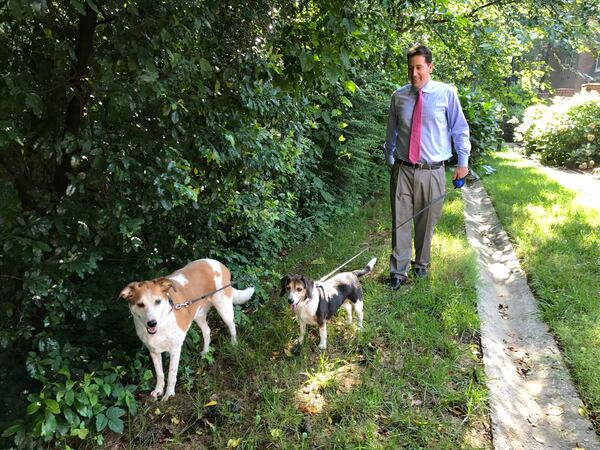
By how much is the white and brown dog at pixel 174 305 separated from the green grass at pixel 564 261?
9.76 feet

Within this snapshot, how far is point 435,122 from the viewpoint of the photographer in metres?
4.60

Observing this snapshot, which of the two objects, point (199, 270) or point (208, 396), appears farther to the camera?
point (199, 270)

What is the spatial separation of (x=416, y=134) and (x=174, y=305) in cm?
300

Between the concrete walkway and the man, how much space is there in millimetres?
954

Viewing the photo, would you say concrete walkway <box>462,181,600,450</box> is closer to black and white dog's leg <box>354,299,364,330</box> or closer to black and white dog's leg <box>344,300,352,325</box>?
black and white dog's leg <box>354,299,364,330</box>

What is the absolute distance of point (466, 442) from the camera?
290 cm

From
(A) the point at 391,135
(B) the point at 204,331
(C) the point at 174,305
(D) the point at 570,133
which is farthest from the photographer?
(D) the point at 570,133

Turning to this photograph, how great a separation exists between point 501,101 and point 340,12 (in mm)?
8159

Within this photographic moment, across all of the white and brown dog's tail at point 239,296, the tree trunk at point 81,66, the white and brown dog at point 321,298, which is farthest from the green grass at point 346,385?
the tree trunk at point 81,66

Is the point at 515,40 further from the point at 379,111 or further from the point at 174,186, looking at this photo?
the point at 174,186

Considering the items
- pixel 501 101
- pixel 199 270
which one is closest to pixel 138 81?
pixel 199 270

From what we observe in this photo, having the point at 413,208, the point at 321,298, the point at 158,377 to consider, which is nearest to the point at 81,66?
the point at 158,377

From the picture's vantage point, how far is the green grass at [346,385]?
3041mm

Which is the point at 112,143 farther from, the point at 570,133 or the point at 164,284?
the point at 570,133
